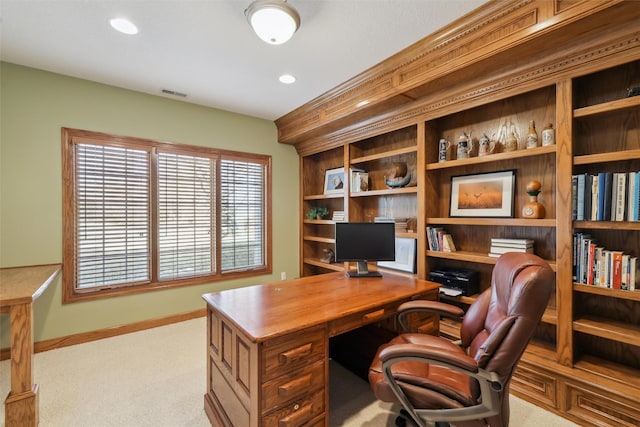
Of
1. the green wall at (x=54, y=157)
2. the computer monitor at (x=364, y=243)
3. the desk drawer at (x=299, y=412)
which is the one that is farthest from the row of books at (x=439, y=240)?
the green wall at (x=54, y=157)

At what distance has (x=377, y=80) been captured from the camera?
108 inches

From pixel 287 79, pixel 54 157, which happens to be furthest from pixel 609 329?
pixel 54 157

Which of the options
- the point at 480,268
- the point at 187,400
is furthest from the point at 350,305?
the point at 480,268

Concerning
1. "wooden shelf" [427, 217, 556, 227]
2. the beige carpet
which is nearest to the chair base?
the beige carpet

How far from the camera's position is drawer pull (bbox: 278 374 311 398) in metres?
1.39

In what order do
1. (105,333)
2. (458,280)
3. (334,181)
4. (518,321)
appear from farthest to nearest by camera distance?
(334,181), (105,333), (458,280), (518,321)

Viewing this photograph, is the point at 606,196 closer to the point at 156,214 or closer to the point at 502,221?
the point at 502,221

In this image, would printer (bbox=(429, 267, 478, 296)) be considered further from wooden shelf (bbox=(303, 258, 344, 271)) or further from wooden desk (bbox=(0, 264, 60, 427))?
wooden desk (bbox=(0, 264, 60, 427))

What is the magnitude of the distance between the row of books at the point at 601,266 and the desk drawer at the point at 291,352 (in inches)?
69.5

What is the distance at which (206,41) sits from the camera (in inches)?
89.5

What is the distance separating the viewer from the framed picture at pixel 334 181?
397cm

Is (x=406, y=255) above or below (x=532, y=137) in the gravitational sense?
below

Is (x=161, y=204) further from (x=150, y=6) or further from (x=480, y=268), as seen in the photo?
(x=480, y=268)

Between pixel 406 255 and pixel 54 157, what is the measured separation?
368 centimetres
